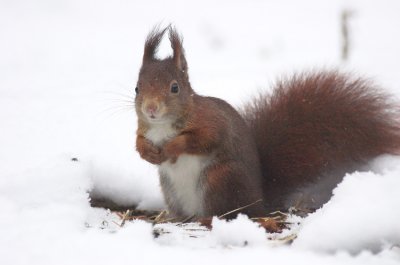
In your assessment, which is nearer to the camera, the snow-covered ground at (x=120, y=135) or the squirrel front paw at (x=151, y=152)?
the snow-covered ground at (x=120, y=135)

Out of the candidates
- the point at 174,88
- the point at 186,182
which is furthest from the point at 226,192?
the point at 174,88

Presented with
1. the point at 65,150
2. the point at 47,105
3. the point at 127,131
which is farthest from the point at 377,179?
the point at 47,105

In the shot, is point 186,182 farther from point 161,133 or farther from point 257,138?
point 257,138

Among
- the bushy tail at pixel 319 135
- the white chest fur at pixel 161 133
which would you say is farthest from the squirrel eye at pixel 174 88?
the bushy tail at pixel 319 135

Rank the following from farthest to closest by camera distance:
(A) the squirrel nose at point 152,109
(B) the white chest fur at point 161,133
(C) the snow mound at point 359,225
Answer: (B) the white chest fur at point 161,133
(A) the squirrel nose at point 152,109
(C) the snow mound at point 359,225

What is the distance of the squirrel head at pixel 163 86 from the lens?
1.84 m

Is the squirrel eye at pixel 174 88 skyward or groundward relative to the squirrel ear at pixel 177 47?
groundward

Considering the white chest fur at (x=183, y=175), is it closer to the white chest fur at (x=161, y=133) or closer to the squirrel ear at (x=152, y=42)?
the white chest fur at (x=161, y=133)

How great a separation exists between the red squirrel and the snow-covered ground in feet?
0.47

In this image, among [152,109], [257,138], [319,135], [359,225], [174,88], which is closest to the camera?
[359,225]

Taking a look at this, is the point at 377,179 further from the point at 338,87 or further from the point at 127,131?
the point at 127,131

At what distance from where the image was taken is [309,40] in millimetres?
6039

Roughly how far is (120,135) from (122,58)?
8.62 ft

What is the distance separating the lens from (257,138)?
7.08 ft
